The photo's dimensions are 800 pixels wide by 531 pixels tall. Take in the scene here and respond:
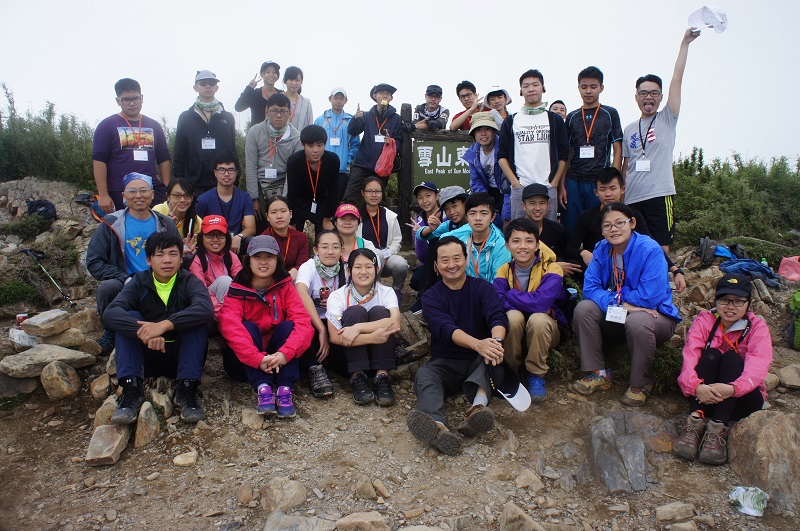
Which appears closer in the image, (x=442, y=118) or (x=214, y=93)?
(x=214, y=93)

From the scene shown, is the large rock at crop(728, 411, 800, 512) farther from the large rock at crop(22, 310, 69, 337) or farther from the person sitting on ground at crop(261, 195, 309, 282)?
the large rock at crop(22, 310, 69, 337)

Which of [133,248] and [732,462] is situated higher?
[133,248]

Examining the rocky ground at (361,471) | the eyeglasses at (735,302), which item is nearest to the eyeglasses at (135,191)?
the rocky ground at (361,471)

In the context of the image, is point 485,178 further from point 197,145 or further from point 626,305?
point 197,145

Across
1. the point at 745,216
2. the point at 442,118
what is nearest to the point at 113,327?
the point at 442,118

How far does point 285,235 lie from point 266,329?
4.45 feet

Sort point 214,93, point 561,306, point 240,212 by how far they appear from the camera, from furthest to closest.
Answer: point 214,93 → point 240,212 → point 561,306

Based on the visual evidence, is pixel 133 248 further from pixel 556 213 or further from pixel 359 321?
pixel 556 213

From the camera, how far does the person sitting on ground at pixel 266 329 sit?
4.51m

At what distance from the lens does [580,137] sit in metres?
6.24

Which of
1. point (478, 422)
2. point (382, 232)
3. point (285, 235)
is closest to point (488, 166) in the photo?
point (382, 232)

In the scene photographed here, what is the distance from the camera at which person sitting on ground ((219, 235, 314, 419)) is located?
14.8ft

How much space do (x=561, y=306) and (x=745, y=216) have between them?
5.96 m

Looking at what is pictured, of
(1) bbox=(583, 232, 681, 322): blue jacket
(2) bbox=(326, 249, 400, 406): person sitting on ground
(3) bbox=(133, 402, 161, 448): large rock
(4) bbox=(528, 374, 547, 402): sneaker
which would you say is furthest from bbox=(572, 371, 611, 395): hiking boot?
(3) bbox=(133, 402, 161, 448): large rock
